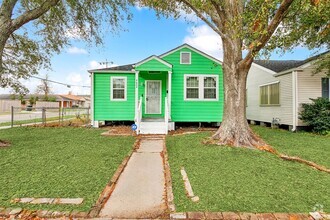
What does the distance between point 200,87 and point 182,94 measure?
104cm

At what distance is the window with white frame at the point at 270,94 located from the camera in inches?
539

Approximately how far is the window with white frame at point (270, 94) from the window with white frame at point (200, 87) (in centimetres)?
385

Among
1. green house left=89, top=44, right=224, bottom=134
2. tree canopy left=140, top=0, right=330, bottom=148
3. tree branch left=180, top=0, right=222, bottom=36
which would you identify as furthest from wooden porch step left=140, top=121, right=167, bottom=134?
tree branch left=180, top=0, right=222, bottom=36

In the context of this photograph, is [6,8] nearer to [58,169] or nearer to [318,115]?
Result: [58,169]

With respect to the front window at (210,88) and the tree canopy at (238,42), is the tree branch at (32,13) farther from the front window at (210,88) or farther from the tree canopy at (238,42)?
the front window at (210,88)

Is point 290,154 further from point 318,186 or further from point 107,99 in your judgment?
point 107,99

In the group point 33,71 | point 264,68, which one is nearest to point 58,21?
point 33,71

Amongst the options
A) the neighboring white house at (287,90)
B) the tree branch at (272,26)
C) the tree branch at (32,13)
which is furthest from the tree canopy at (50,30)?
the neighboring white house at (287,90)

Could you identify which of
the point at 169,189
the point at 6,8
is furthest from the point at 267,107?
the point at 6,8

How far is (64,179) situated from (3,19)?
20.1 feet

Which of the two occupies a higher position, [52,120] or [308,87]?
[308,87]

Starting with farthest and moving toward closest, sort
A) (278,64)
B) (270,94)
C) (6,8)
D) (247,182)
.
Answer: (278,64) < (270,94) < (6,8) < (247,182)

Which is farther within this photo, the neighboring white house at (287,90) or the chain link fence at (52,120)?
the chain link fence at (52,120)

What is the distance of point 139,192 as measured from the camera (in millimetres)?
4090
